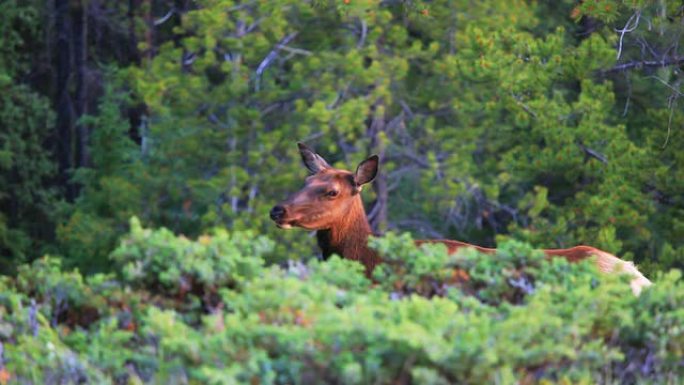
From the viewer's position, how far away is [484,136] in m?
26.8

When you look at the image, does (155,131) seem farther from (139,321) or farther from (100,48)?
(139,321)

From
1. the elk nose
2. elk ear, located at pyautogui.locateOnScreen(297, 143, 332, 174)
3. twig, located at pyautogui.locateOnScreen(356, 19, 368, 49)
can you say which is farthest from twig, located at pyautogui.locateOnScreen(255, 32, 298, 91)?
the elk nose

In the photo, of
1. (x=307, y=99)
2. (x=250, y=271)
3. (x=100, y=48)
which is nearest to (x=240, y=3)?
(x=307, y=99)

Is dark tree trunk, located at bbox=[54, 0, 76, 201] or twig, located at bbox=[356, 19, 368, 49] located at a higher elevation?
twig, located at bbox=[356, 19, 368, 49]

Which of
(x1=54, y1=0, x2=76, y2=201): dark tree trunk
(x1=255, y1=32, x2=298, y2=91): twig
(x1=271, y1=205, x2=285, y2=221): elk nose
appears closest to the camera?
(x1=271, y1=205, x2=285, y2=221): elk nose

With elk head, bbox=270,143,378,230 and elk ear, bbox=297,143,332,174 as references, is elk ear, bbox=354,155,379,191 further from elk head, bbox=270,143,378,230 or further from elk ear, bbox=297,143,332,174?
elk ear, bbox=297,143,332,174

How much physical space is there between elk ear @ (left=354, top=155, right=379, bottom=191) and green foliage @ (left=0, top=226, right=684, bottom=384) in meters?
3.54

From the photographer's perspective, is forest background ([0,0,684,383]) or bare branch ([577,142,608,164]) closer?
forest background ([0,0,684,383])

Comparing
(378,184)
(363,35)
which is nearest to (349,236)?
(378,184)

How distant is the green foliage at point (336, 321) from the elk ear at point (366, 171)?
3535 mm

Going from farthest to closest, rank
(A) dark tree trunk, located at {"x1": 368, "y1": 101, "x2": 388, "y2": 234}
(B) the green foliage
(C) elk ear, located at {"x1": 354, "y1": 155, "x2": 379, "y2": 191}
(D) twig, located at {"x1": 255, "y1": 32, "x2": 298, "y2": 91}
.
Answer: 1. (D) twig, located at {"x1": 255, "y1": 32, "x2": 298, "y2": 91}
2. (A) dark tree trunk, located at {"x1": 368, "y1": 101, "x2": 388, "y2": 234}
3. (C) elk ear, located at {"x1": 354, "y1": 155, "x2": 379, "y2": 191}
4. (B) the green foliage

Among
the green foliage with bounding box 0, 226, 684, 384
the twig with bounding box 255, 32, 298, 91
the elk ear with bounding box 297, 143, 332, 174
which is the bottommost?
the twig with bounding box 255, 32, 298, 91

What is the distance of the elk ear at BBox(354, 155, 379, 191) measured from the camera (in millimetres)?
12133

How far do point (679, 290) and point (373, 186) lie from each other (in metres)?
17.9
